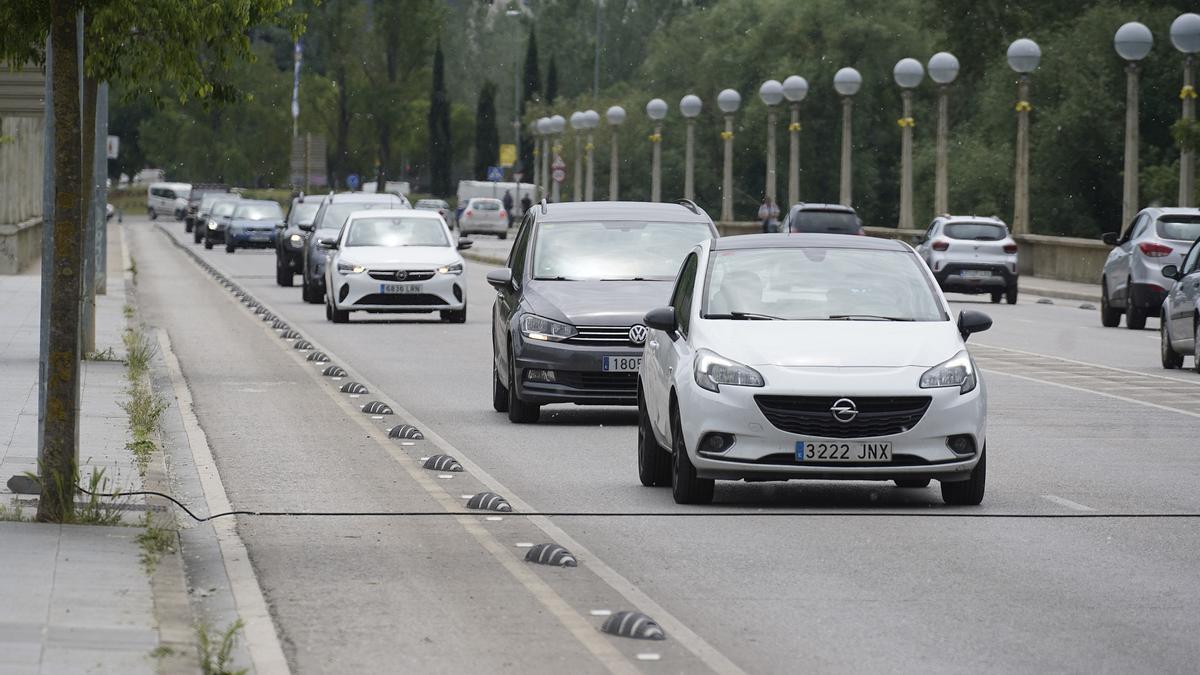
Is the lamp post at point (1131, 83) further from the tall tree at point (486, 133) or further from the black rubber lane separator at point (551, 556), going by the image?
the tall tree at point (486, 133)

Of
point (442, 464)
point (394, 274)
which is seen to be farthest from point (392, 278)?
point (442, 464)

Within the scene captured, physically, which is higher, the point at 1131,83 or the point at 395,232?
the point at 1131,83

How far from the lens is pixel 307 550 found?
1074 centimetres

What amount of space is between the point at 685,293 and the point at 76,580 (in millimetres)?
5306

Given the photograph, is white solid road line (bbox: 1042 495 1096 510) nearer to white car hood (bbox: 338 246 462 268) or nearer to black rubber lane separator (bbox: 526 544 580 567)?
black rubber lane separator (bbox: 526 544 580 567)

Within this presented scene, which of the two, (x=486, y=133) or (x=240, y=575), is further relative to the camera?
(x=486, y=133)

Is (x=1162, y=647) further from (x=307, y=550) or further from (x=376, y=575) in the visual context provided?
(x=307, y=550)

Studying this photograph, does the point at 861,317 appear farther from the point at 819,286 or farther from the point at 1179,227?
the point at 1179,227

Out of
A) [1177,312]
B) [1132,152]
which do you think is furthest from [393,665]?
[1132,152]

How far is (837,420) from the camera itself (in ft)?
39.7

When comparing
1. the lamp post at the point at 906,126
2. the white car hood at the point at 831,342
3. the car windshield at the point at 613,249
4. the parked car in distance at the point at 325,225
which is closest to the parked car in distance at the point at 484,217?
the lamp post at the point at 906,126

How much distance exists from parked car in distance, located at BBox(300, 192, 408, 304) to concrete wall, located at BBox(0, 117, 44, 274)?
4804 millimetres

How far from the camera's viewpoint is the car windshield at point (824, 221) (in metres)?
46.6

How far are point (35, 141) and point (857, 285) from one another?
51.7m
